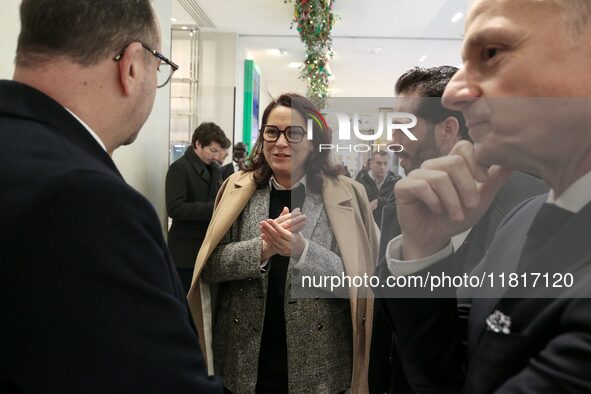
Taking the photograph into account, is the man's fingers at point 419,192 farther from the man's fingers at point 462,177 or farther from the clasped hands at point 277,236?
the clasped hands at point 277,236

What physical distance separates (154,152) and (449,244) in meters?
2.52

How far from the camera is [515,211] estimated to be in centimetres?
54

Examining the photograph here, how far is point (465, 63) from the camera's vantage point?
528 mm

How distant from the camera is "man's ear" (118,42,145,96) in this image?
86 cm

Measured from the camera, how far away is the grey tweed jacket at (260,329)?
132 cm

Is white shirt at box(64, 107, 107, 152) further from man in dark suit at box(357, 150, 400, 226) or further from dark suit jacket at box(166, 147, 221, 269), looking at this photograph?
dark suit jacket at box(166, 147, 221, 269)

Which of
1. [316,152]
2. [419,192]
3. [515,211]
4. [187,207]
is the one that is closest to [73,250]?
[316,152]

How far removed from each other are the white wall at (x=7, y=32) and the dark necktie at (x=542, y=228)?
1.70m

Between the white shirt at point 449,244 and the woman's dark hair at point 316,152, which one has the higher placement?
the woman's dark hair at point 316,152

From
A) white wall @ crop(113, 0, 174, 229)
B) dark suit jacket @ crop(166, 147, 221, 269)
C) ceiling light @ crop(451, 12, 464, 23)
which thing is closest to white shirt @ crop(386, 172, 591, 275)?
white wall @ crop(113, 0, 174, 229)

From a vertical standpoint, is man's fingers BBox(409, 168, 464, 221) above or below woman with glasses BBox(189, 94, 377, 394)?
above

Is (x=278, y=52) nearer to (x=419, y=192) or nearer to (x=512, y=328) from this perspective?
(x=419, y=192)

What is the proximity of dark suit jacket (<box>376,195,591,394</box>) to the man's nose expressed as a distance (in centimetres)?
14

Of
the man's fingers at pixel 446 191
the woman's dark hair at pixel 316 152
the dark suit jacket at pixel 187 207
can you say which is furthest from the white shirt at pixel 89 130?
the dark suit jacket at pixel 187 207
